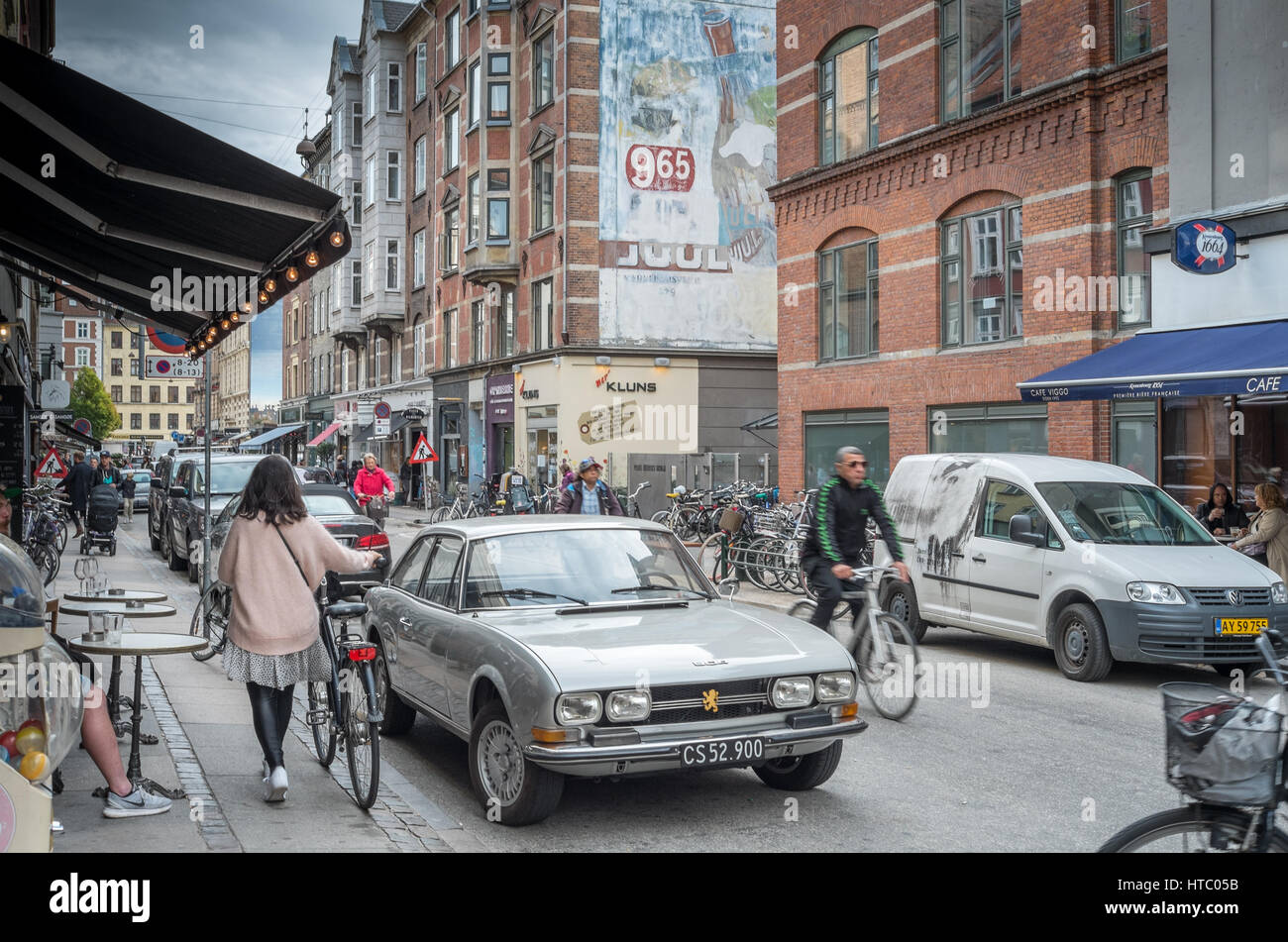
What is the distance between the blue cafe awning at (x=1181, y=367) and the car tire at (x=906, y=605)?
417 cm

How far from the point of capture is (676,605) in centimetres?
684

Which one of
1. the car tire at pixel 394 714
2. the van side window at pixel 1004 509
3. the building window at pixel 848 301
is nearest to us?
the car tire at pixel 394 714

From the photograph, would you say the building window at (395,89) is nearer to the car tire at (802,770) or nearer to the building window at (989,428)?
the building window at (989,428)

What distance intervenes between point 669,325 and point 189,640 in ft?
97.2

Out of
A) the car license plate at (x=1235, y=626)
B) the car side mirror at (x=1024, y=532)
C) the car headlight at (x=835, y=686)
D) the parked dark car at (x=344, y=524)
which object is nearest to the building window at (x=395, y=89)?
the parked dark car at (x=344, y=524)

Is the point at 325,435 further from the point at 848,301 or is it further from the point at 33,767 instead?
the point at 33,767

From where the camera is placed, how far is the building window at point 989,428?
19109 mm

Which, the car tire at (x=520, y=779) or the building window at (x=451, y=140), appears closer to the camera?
the car tire at (x=520, y=779)

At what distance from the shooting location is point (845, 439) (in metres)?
23.7

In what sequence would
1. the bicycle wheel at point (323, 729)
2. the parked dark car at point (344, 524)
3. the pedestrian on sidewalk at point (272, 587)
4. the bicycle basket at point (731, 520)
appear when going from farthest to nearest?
the bicycle basket at point (731, 520) < the parked dark car at point (344, 524) < the bicycle wheel at point (323, 729) < the pedestrian on sidewalk at point (272, 587)

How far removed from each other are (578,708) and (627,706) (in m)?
0.23

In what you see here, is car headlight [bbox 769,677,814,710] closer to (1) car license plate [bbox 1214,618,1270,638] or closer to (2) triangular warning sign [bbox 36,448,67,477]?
(1) car license plate [bbox 1214,618,1270,638]

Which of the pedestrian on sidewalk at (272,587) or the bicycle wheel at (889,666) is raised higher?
the pedestrian on sidewalk at (272,587)

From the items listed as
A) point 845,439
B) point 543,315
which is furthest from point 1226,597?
point 543,315
